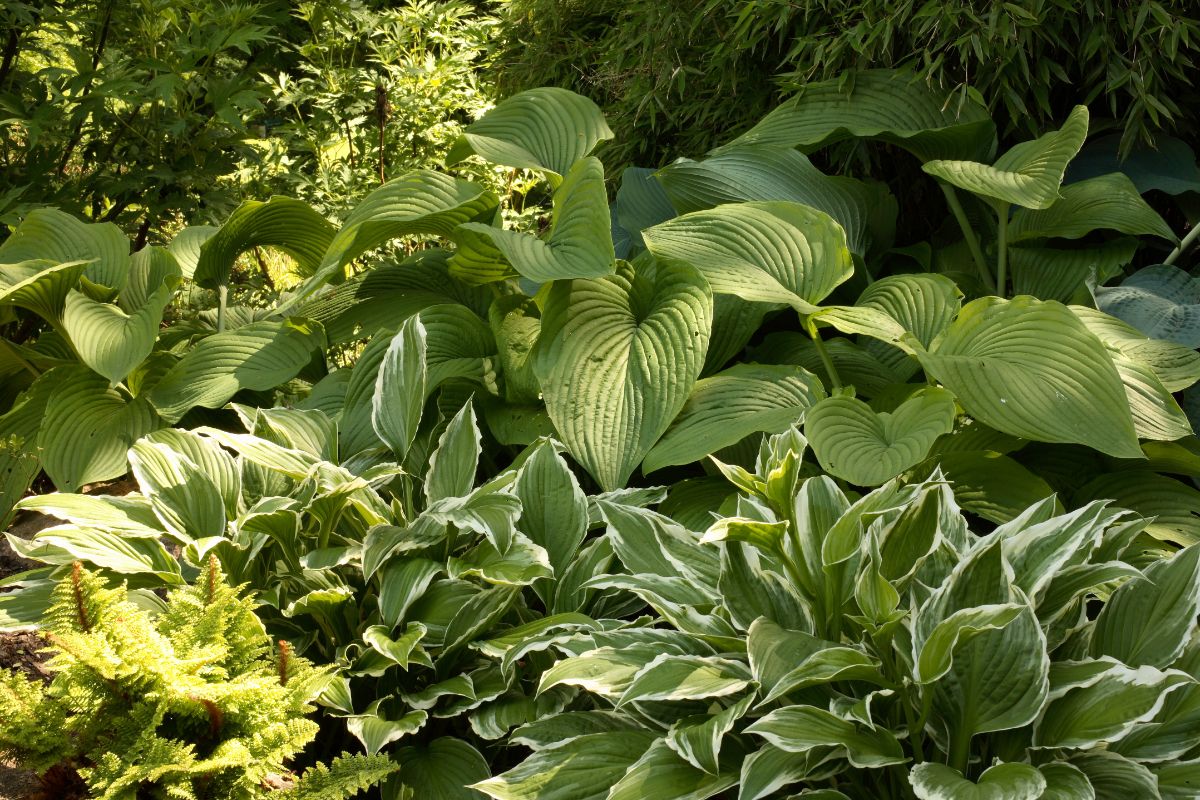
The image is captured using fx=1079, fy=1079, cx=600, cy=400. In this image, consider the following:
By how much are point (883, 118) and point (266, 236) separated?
5.41 ft

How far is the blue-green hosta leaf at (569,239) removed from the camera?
2.28 meters

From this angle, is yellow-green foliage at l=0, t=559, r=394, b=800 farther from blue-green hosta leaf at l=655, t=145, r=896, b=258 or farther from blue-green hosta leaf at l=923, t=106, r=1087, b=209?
blue-green hosta leaf at l=923, t=106, r=1087, b=209

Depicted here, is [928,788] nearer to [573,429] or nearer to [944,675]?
[944,675]

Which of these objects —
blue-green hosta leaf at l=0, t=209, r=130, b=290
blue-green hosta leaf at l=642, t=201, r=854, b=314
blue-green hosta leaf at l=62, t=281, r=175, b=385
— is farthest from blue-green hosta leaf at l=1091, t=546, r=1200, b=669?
blue-green hosta leaf at l=0, t=209, r=130, b=290

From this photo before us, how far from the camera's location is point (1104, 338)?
7.53 feet

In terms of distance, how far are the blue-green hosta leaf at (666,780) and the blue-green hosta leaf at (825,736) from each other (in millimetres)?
117

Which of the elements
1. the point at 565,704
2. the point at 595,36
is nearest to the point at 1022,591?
the point at 565,704

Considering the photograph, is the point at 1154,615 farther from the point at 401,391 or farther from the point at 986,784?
the point at 401,391

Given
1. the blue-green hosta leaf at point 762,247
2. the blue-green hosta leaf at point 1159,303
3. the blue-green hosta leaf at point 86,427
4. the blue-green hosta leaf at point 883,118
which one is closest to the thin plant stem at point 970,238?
the blue-green hosta leaf at point 883,118

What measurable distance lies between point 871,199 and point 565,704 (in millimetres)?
1647

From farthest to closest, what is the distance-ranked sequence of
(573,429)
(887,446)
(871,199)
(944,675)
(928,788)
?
(871,199) → (573,429) → (887,446) → (944,675) → (928,788)

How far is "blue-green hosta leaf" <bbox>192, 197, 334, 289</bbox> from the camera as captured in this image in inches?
109

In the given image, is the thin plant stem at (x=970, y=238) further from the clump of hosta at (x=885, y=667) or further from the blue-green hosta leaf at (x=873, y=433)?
the clump of hosta at (x=885, y=667)

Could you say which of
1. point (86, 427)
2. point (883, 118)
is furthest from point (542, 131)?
point (86, 427)
